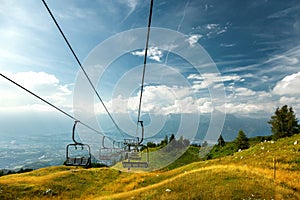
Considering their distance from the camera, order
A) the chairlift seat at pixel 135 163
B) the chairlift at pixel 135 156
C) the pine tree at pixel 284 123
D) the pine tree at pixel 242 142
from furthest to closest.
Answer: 1. the pine tree at pixel 242 142
2. the pine tree at pixel 284 123
3. the chairlift at pixel 135 156
4. the chairlift seat at pixel 135 163

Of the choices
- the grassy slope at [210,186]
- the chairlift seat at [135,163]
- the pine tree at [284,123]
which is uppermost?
the pine tree at [284,123]

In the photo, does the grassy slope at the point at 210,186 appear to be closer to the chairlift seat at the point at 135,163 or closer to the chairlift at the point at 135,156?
the chairlift seat at the point at 135,163

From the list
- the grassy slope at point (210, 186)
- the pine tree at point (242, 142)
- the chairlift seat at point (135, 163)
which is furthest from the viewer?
the pine tree at point (242, 142)

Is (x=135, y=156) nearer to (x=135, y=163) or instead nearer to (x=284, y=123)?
(x=135, y=163)

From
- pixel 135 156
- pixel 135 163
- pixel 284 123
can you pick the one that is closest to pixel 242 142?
pixel 284 123

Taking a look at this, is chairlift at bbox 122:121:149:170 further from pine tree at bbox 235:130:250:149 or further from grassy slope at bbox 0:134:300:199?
pine tree at bbox 235:130:250:149

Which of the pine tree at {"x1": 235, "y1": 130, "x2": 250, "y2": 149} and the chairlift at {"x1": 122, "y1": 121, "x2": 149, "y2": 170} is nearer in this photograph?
the chairlift at {"x1": 122, "y1": 121, "x2": 149, "y2": 170}

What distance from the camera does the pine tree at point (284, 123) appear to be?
203 feet

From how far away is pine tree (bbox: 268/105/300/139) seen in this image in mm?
61969

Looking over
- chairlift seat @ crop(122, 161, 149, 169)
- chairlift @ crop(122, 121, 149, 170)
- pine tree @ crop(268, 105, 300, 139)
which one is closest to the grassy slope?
chairlift seat @ crop(122, 161, 149, 169)

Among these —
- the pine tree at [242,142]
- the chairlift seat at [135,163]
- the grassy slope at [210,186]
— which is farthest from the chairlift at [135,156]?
the pine tree at [242,142]

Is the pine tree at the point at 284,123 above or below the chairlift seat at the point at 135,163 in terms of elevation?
above

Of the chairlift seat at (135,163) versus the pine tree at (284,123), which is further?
the pine tree at (284,123)

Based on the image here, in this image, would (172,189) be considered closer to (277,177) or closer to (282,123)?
(277,177)
